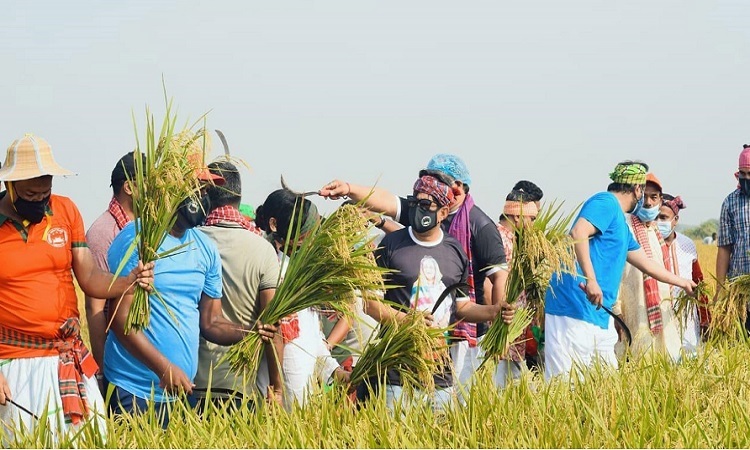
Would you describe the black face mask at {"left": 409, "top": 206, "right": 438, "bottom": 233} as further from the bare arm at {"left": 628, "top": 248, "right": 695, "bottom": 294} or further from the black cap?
the bare arm at {"left": 628, "top": 248, "right": 695, "bottom": 294}

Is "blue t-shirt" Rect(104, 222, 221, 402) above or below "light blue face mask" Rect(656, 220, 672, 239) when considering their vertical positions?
below

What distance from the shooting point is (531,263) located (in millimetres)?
5410

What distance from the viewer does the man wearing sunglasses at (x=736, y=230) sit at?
303 inches

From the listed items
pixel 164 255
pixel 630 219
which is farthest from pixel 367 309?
pixel 630 219

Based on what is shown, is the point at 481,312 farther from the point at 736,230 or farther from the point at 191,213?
the point at 736,230

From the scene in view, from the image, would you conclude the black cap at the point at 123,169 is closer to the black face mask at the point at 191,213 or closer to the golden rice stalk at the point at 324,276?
the black face mask at the point at 191,213

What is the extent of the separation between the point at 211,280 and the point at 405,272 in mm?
979

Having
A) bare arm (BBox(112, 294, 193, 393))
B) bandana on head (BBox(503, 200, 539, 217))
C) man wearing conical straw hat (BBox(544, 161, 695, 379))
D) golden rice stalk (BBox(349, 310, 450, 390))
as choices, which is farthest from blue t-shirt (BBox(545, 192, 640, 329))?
bare arm (BBox(112, 294, 193, 393))

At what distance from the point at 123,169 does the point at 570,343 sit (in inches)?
111

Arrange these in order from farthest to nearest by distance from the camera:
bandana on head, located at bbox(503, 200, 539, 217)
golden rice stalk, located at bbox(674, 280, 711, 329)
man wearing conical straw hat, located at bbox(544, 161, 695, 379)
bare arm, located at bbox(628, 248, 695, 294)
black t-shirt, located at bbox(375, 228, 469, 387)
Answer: golden rice stalk, located at bbox(674, 280, 711, 329)
bandana on head, located at bbox(503, 200, 539, 217)
bare arm, located at bbox(628, 248, 695, 294)
man wearing conical straw hat, located at bbox(544, 161, 695, 379)
black t-shirt, located at bbox(375, 228, 469, 387)

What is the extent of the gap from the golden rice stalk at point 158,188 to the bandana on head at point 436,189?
4.43 ft

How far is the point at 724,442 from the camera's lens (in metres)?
4.62

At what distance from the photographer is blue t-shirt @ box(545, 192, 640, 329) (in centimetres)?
652

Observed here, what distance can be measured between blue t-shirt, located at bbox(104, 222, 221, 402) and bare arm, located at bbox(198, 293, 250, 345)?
0.10 meters
